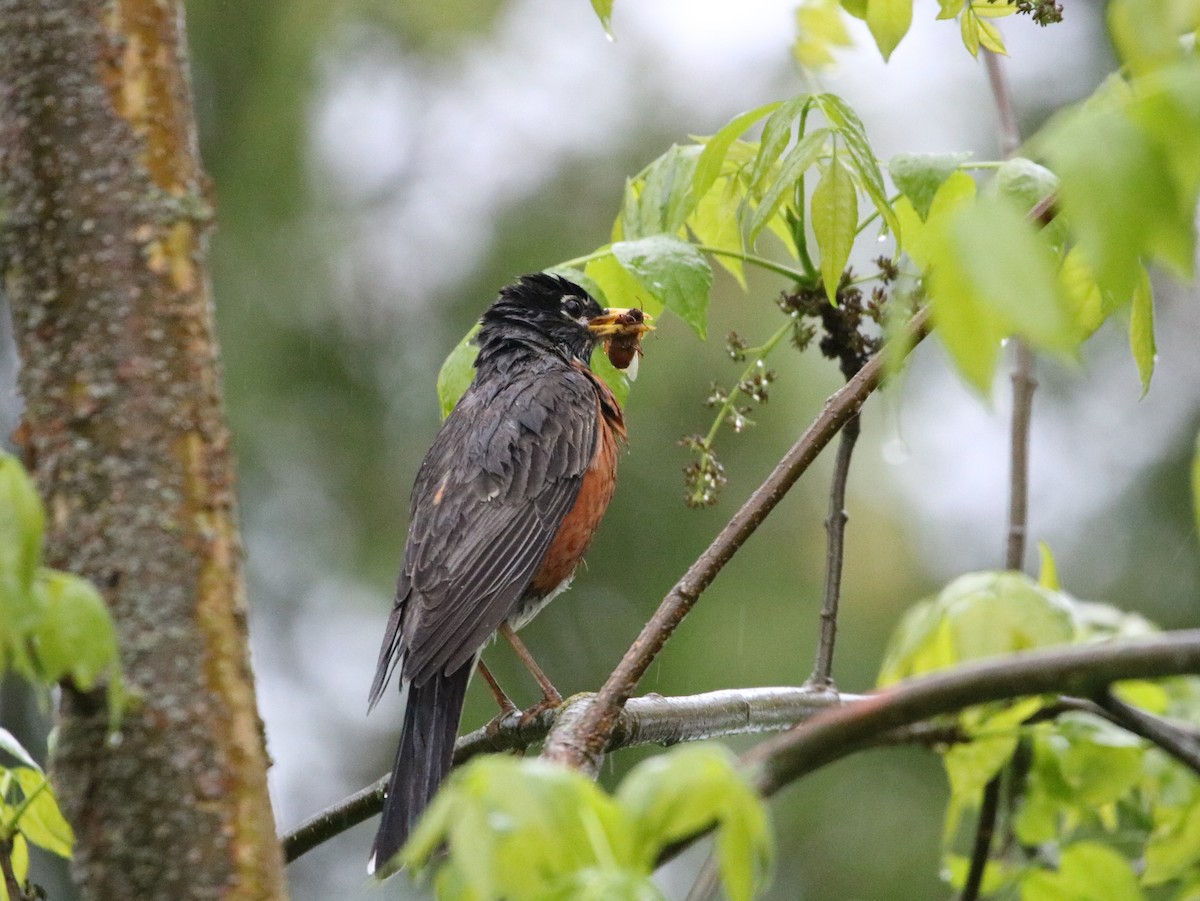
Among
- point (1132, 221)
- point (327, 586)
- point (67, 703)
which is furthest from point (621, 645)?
point (1132, 221)

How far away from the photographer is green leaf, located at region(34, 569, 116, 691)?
1306 mm

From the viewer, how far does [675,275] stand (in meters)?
2.53

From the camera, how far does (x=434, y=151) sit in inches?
286

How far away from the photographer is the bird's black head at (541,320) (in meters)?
4.76

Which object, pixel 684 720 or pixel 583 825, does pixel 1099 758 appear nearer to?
pixel 684 720

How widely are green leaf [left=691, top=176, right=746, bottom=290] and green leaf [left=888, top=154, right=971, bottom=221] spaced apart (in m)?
0.49

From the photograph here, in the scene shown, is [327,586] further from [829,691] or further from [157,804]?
[157,804]

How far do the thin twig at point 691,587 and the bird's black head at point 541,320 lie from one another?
2660mm

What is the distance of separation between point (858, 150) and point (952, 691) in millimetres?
1351

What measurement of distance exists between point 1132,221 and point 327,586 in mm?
6150

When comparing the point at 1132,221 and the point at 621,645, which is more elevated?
the point at 1132,221

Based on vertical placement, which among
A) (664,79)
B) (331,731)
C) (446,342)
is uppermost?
(664,79)

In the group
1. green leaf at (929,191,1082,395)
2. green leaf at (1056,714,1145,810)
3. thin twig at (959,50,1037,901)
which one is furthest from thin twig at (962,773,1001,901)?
green leaf at (929,191,1082,395)

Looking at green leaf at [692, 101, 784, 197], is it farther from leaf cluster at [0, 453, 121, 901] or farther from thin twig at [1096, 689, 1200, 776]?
leaf cluster at [0, 453, 121, 901]
